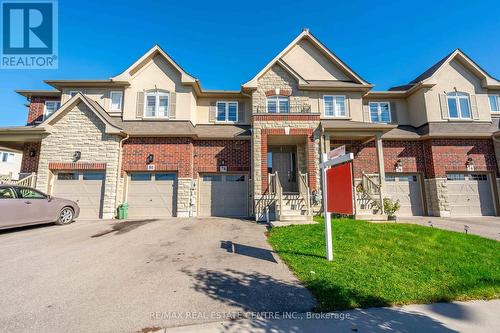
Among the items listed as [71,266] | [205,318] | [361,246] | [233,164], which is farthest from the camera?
[233,164]

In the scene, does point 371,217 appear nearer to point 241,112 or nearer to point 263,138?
point 263,138

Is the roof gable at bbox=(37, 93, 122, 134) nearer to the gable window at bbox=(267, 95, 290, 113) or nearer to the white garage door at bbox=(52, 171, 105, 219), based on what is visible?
the white garage door at bbox=(52, 171, 105, 219)

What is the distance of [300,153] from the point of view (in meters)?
13.9

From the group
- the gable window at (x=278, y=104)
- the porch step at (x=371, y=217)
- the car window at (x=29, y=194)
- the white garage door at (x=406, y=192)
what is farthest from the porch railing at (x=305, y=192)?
the car window at (x=29, y=194)

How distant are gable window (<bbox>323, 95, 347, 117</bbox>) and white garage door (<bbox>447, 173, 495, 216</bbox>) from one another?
24.5 feet

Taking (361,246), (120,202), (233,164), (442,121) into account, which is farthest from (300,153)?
(120,202)

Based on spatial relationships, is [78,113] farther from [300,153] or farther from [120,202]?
[300,153]

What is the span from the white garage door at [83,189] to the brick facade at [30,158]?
1743 mm

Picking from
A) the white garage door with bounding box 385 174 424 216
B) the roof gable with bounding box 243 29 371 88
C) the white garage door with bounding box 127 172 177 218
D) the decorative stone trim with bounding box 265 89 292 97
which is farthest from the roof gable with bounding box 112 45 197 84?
the white garage door with bounding box 385 174 424 216

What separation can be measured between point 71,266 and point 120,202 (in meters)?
8.36

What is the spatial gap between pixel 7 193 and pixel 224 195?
9017mm

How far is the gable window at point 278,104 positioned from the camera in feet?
46.5

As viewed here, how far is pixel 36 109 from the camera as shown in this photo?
15398 millimetres

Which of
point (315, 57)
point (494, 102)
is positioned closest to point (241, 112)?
point (315, 57)
